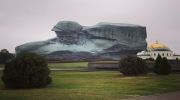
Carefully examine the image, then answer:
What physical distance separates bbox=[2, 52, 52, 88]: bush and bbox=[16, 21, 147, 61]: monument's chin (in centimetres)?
5885

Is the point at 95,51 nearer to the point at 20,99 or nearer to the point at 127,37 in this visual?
the point at 127,37

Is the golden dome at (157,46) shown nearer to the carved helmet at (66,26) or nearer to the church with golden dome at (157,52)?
the church with golden dome at (157,52)

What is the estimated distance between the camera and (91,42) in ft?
266

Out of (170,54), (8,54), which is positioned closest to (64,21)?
(8,54)

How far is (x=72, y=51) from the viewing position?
72.5 m

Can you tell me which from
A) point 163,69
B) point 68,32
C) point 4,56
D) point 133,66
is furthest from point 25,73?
point 68,32

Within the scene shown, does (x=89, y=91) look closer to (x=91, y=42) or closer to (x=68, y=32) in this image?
(x=68, y=32)

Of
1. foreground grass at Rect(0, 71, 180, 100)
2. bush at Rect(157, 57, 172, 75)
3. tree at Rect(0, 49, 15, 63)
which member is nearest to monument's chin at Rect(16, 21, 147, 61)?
tree at Rect(0, 49, 15, 63)

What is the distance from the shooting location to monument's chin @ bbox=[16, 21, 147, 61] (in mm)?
72544

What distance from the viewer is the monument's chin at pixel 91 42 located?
238 ft

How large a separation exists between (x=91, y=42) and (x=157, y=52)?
885 inches

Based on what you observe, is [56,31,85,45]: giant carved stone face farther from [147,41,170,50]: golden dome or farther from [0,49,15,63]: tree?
[147,41,170,50]: golden dome

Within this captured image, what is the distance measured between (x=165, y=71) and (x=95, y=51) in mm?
54439

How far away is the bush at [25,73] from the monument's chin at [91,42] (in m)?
58.8
